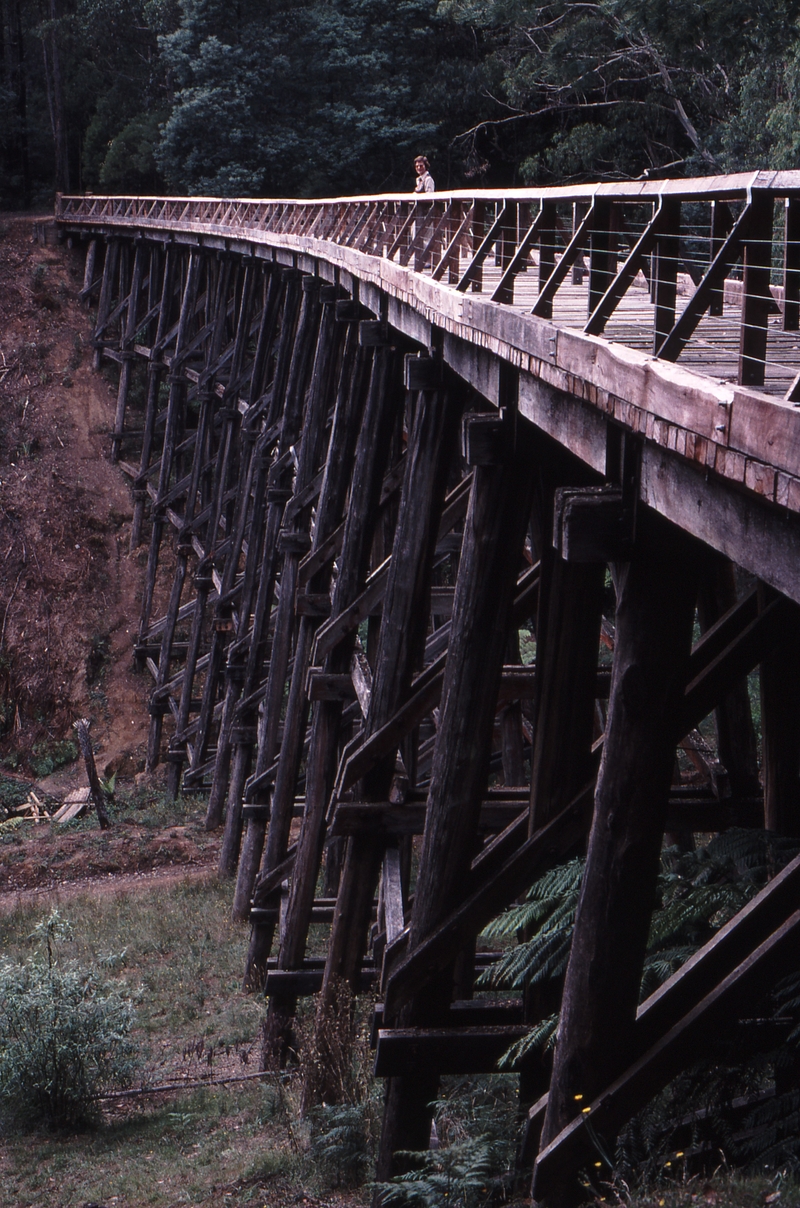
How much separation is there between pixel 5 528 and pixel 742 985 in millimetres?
18458

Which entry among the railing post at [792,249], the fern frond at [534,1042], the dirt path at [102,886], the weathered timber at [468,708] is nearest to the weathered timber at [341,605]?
the weathered timber at [468,708]

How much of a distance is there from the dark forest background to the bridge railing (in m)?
9.67

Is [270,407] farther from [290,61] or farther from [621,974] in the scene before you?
[290,61]

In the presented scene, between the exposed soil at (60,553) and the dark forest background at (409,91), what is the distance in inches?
168

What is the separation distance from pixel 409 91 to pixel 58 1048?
2186 centimetres

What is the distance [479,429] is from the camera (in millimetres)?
4566

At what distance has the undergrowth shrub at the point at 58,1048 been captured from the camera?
709cm

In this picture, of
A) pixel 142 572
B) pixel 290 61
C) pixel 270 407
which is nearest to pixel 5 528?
pixel 142 572

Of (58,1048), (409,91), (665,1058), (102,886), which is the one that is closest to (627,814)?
(665,1058)

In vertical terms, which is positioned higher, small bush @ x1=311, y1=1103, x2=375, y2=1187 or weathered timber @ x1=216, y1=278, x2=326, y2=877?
weathered timber @ x1=216, y1=278, x2=326, y2=877

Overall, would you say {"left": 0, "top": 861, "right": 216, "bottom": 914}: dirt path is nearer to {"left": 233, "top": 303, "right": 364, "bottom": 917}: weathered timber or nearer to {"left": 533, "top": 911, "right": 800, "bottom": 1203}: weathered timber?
{"left": 233, "top": 303, "right": 364, "bottom": 917}: weathered timber

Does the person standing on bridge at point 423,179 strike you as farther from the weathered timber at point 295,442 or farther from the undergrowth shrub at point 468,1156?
the undergrowth shrub at point 468,1156

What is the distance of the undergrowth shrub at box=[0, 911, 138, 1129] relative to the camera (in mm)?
7090

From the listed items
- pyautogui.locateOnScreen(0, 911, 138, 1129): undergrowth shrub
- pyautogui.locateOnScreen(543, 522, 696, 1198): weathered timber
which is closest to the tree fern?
pyautogui.locateOnScreen(543, 522, 696, 1198): weathered timber
